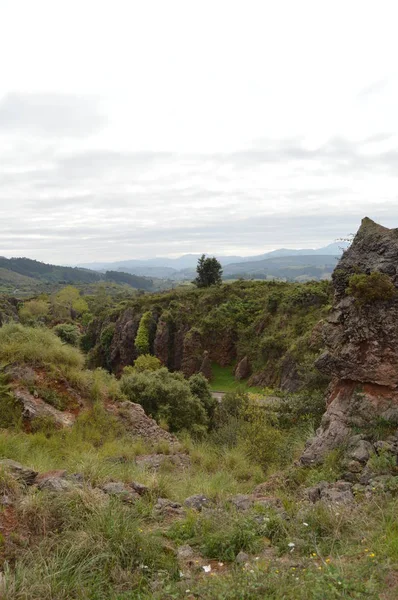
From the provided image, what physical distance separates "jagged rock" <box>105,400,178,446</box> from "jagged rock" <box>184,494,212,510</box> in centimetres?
575

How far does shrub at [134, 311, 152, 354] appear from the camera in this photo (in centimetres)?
4466

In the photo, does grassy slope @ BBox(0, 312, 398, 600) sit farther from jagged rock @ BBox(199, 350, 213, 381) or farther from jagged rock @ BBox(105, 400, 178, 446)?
jagged rock @ BBox(199, 350, 213, 381)

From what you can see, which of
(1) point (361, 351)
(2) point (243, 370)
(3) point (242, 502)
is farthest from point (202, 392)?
(2) point (243, 370)

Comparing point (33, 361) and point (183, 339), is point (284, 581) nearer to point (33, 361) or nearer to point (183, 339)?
point (33, 361)

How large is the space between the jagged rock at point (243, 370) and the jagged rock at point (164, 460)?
92.2 feet

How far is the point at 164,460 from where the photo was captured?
9.07 m

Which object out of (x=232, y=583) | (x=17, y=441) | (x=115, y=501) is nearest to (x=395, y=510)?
(x=232, y=583)

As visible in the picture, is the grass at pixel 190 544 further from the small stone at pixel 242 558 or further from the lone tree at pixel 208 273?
the lone tree at pixel 208 273

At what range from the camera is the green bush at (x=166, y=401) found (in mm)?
14680

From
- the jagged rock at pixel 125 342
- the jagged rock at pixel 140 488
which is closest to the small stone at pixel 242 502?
the jagged rock at pixel 140 488

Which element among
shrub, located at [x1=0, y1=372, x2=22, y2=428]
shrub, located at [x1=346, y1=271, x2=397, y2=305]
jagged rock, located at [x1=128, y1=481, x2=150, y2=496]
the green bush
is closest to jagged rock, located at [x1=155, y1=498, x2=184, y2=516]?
jagged rock, located at [x1=128, y1=481, x2=150, y2=496]

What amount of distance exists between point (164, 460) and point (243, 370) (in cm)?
2927

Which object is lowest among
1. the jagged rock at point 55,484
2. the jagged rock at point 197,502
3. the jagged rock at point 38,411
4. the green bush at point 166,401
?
the green bush at point 166,401

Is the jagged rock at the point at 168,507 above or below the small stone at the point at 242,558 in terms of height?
below
